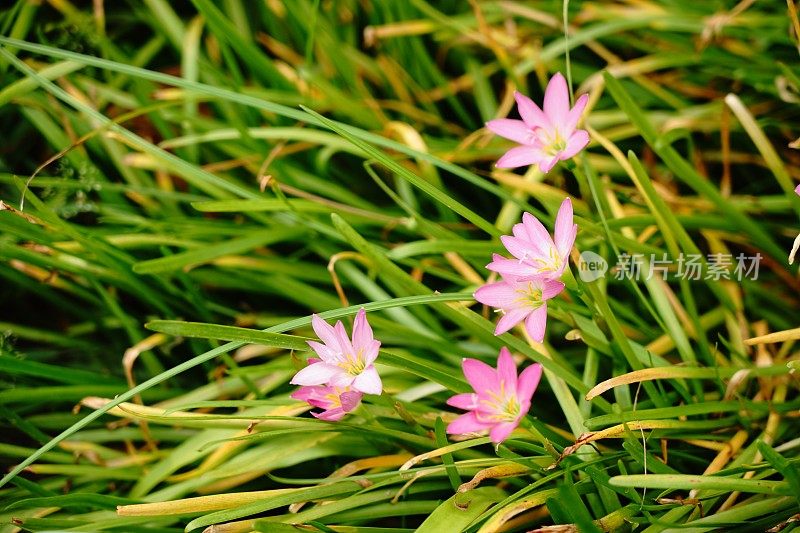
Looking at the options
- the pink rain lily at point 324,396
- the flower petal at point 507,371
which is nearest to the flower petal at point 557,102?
the flower petal at point 507,371

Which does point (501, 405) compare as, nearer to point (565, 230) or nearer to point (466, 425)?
point (466, 425)

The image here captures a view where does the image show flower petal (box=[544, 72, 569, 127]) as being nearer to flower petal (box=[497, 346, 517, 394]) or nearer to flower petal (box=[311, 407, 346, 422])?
flower petal (box=[497, 346, 517, 394])

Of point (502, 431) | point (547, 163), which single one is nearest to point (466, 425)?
point (502, 431)

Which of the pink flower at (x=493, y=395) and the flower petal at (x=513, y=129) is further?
the flower petal at (x=513, y=129)

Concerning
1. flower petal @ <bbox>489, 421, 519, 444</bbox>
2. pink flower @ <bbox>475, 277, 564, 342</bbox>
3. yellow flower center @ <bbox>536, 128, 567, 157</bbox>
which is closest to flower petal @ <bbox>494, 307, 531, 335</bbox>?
pink flower @ <bbox>475, 277, 564, 342</bbox>

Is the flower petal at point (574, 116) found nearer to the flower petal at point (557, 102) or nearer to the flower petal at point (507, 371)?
the flower petal at point (557, 102)
